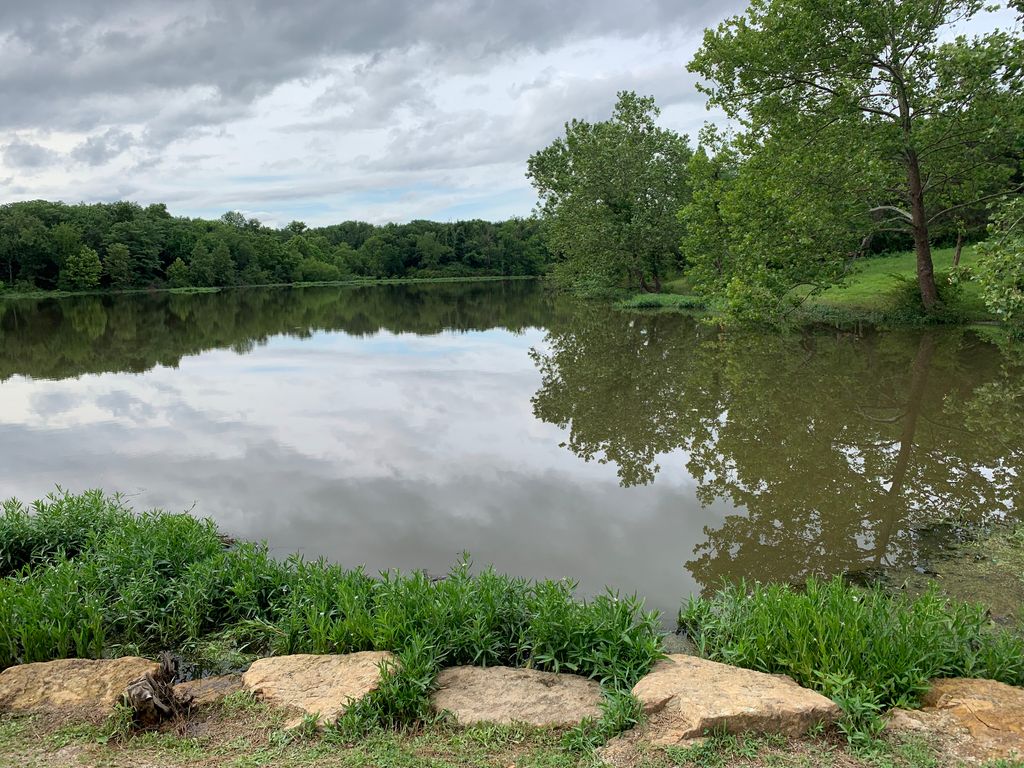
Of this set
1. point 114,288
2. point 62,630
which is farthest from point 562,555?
point 114,288

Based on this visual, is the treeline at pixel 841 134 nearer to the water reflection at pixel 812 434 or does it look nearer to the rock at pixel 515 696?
the water reflection at pixel 812 434

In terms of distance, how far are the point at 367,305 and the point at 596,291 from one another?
18394 millimetres

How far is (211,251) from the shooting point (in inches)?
3890

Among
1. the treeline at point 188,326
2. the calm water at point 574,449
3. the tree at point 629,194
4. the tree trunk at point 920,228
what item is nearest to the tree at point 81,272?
the treeline at point 188,326

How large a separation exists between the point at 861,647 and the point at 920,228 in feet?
70.1

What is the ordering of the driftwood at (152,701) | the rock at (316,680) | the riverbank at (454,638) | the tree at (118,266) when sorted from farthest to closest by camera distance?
the tree at (118,266)
the rock at (316,680)
the driftwood at (152,701)
the riverbank at (454,638)

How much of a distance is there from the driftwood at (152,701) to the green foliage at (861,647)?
3.54m

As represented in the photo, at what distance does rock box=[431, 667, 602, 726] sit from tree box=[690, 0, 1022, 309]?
63.5 ft

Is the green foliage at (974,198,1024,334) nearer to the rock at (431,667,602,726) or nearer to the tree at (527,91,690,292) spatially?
the rock at (431,667,602,726)

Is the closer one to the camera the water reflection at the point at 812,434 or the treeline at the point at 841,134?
the water reflection at the point at 812,434

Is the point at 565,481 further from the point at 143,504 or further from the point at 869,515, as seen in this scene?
the point at 143,504

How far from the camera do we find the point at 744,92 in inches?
821

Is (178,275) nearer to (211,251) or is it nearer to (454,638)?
(211,251)

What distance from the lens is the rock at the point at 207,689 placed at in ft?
14.8
